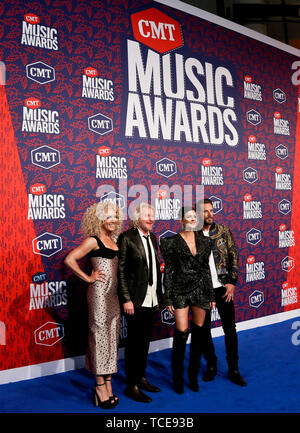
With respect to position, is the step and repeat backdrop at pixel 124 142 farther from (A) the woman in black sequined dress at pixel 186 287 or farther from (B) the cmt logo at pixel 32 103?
(A) the woman in black sequined dress at pixel 186 287

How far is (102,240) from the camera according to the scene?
10.5 ft

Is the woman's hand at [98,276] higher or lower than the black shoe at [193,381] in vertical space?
higher

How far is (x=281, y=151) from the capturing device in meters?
6.00

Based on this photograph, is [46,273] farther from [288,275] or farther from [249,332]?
[288,275]

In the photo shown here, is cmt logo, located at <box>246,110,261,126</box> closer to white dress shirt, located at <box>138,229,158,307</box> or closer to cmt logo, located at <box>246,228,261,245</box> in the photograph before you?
cmt logo, located at <box>246,228,261,245</box>

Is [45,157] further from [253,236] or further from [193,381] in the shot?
[253,236]

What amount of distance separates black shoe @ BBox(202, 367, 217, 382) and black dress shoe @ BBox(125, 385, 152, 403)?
26.2 inches

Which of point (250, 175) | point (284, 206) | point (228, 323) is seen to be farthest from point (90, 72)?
point (284, 206)

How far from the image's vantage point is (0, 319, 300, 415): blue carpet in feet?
10.2

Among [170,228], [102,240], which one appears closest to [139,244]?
[102,240]

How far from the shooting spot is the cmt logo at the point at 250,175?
5.52m

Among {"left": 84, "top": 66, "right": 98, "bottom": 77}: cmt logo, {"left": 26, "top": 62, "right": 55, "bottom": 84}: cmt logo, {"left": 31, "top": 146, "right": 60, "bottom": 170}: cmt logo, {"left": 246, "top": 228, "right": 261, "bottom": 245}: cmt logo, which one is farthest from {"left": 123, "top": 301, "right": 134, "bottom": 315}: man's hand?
{"left": 246, "top": 228, "right": 261, "bottom": 245}: cmt logo

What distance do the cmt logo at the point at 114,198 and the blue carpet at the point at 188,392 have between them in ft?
5.25

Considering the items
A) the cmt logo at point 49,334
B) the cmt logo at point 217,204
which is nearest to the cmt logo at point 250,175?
the cmt logo at point 217,204
